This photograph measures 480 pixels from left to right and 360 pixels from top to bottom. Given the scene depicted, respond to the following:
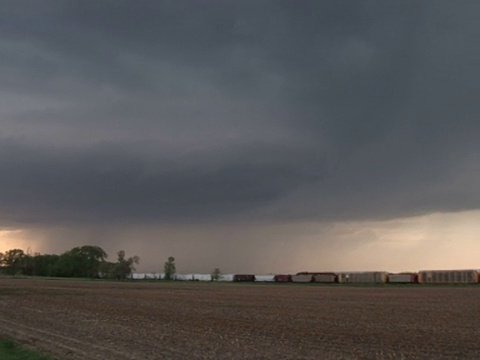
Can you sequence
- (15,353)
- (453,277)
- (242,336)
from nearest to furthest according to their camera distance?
(15,353), (242,336), (453,277)

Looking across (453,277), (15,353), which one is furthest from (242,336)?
(453,277)

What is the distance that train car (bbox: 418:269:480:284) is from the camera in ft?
602

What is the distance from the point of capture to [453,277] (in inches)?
7485

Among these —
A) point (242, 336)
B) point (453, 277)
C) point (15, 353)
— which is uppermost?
point (453, 277)

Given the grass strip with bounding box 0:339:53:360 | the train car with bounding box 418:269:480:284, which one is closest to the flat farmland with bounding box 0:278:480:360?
the grass strip with bounding box 0:339:53:360

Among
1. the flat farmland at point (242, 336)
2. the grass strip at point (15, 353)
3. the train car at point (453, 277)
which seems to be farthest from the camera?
the train car at point (453, 277)

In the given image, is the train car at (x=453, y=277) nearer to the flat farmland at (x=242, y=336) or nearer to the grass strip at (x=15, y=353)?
the flat farmland at (x=242, y=336)

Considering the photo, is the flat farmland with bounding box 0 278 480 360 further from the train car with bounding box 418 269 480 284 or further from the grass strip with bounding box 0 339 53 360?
the train car with bounding box 418 269 480 284

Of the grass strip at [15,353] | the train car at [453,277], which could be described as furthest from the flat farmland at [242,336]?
the train car at [453,277]

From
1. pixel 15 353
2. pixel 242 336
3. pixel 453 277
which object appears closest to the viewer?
pixel 15 353

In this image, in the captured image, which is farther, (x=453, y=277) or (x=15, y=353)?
(x=453, y=277)

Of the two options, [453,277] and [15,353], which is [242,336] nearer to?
[15,353]

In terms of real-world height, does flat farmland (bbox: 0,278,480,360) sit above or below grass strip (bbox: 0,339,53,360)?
above

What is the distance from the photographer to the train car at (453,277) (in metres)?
183
